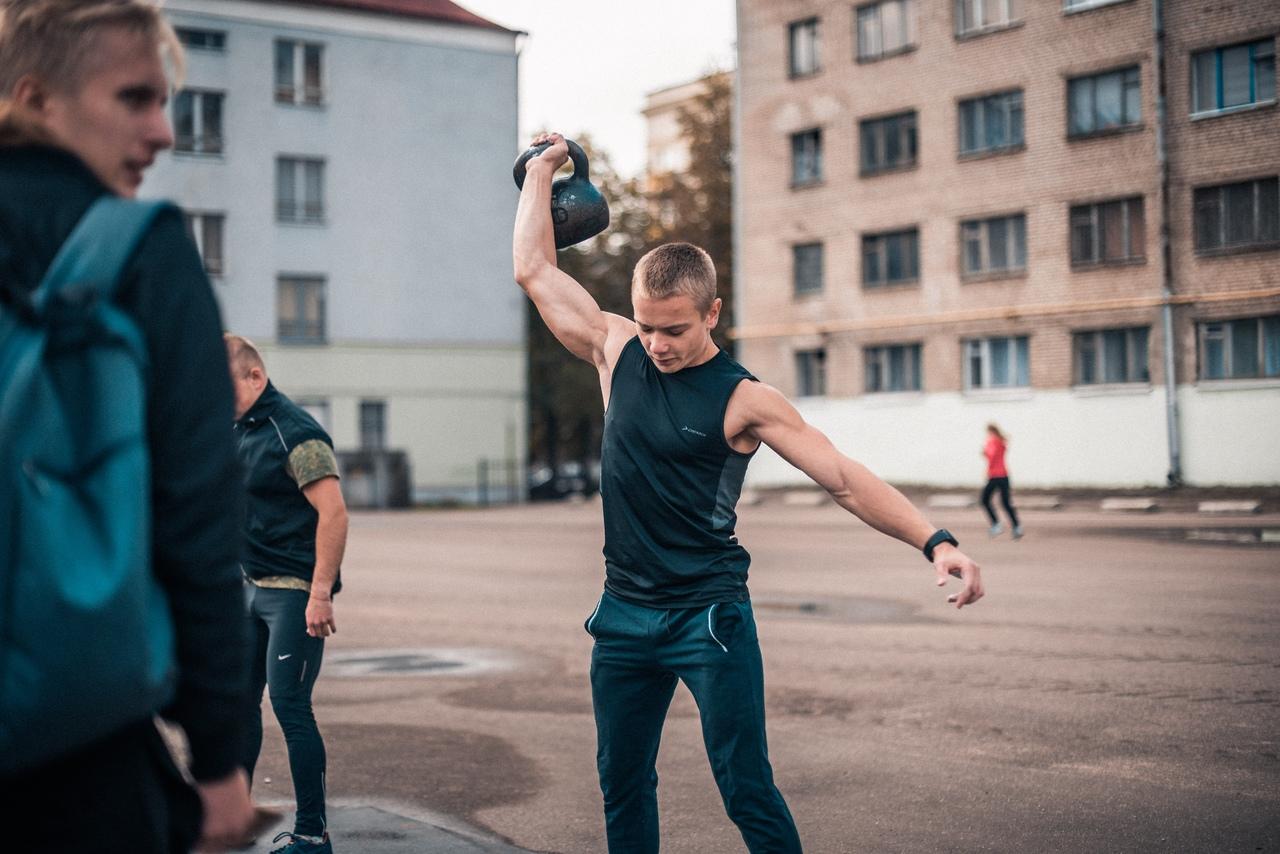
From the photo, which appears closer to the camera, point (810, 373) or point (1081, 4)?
point (1081, 4)

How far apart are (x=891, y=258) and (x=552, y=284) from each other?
34.2m

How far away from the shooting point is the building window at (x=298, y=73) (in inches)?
1677

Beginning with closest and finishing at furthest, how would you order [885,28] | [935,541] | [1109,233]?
[935,541] < [1109,233] < [885,28]

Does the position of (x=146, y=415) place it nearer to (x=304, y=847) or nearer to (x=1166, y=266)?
(x=304, y=847)

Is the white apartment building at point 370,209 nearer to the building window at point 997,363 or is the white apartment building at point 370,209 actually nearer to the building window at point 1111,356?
the building window at point 997,363

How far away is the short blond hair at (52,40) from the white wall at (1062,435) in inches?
1257

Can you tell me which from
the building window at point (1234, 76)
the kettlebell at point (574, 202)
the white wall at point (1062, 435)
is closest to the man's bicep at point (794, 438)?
the kettlebell at point (574, 202)

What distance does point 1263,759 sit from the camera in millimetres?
6707

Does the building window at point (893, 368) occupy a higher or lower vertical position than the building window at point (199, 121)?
lower

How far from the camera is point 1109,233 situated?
3391cm

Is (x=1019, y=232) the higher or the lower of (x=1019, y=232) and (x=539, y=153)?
the higher

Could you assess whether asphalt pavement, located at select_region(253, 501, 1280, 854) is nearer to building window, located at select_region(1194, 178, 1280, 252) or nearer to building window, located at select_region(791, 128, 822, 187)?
building window, located at select_region(1194, 178, 1280, 252)

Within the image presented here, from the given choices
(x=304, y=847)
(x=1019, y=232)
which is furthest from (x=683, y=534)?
(x=1019, y=232)

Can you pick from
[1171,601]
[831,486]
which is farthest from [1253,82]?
[831,486]
